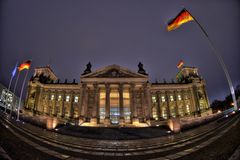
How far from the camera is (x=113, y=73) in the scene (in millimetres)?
41281

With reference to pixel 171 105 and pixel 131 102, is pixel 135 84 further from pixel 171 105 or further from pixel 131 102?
pixel 171 105

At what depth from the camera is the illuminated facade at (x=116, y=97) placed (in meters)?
38.4

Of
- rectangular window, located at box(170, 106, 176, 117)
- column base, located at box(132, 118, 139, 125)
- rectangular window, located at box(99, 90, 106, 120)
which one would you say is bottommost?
column base, located at box(132, 118, 139, 125)

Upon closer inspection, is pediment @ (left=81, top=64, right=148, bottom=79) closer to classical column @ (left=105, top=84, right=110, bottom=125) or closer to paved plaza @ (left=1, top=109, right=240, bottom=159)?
classical column @ (left=105, top=84, right=110, bottom=125)

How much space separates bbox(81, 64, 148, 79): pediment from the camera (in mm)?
40594

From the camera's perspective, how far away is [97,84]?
3947cm

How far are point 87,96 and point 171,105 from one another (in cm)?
3194

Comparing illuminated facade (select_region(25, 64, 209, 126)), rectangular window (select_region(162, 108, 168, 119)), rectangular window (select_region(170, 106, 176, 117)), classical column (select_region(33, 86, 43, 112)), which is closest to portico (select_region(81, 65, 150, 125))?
illuminated facade (select_region(25, 64, 209, 126))

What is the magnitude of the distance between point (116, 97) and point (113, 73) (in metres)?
8.37

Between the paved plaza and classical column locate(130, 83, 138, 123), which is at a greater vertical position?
classical column locate(130, 83, 138, 123)

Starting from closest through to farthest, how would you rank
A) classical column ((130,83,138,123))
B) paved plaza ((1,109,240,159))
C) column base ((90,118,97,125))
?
paved plaza ((1,109,240,159)) < column base ((90,118,97,125)) < classical column ((130,83,138,123))

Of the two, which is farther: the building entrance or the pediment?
the pediment

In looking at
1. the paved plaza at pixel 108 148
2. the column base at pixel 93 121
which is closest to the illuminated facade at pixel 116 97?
the column base at pixel 93 121

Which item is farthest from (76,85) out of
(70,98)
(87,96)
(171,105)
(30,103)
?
(171,105)
